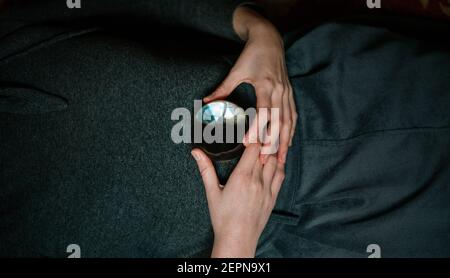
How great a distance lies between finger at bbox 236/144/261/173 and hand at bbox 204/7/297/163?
1 centimetres

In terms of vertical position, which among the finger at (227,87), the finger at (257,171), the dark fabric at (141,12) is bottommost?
the finger at (257,171)

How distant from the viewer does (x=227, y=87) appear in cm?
69

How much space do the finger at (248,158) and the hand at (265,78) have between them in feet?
0.04

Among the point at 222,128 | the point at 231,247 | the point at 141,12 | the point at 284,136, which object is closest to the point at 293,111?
the point at 284,136

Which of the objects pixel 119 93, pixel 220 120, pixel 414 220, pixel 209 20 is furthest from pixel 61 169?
pixel 414 220

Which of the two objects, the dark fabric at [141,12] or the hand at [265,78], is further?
the dark fabric at [141,12]

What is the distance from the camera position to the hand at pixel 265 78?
2.31ft

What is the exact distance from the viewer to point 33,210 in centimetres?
66

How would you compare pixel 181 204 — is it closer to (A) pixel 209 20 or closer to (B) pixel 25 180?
(B) pixel 25 180

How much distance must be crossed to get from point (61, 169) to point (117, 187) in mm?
105

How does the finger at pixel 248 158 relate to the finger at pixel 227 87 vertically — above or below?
below

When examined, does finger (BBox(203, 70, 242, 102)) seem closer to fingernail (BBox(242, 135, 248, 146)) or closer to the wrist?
fingernail (BBox(242, 135, 248, 146))

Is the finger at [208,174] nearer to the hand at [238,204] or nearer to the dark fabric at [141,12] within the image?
the hand at [238,204]

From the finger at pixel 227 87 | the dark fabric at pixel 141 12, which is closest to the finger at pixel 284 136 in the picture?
the finger at pixel 227 87
